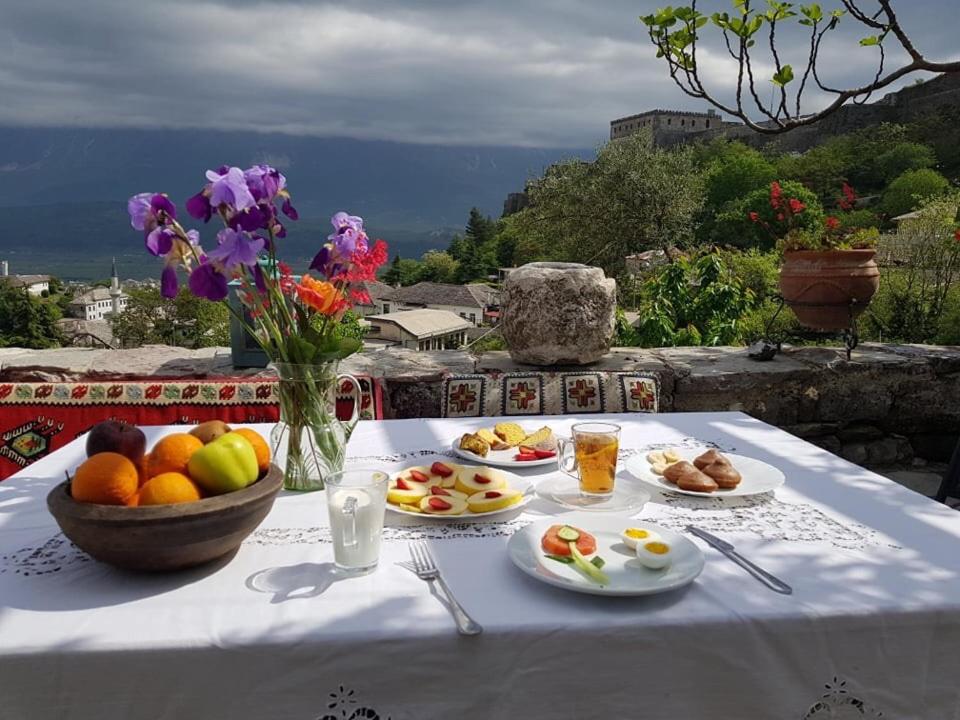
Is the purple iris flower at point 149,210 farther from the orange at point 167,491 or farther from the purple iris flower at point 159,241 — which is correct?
the orange at point 167,491

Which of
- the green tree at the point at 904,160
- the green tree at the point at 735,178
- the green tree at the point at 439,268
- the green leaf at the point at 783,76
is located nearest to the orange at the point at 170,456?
the green leaf at the point at 783,76

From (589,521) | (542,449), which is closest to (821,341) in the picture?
(542,449)

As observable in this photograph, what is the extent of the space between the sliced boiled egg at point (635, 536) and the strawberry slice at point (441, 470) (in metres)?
0.38

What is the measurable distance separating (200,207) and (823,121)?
1739 inches

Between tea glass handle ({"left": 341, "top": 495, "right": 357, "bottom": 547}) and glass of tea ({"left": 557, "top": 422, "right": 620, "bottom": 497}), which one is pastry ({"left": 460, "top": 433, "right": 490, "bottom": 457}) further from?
tea glass handle ({"left": 341, "top": 495, "right": 357, "bottom": 547})

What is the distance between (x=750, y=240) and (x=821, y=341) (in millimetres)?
29346

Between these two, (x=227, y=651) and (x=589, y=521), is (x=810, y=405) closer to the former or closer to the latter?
(x=589, y=521)

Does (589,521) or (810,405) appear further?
(810,405)

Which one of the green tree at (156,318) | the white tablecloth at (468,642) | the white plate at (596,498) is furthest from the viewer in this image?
the green tree at (156,318)

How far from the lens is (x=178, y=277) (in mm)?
1169

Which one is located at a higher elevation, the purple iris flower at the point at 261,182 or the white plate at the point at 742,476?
the purple iris flower at the point at 261,182

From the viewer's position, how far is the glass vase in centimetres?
126

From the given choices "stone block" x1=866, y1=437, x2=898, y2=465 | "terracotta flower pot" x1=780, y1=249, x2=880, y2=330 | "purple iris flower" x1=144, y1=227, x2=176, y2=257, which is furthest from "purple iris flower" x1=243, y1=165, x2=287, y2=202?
"stone block" x1=866, y1=437, x2=898, y2=465

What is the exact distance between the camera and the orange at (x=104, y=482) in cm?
92
